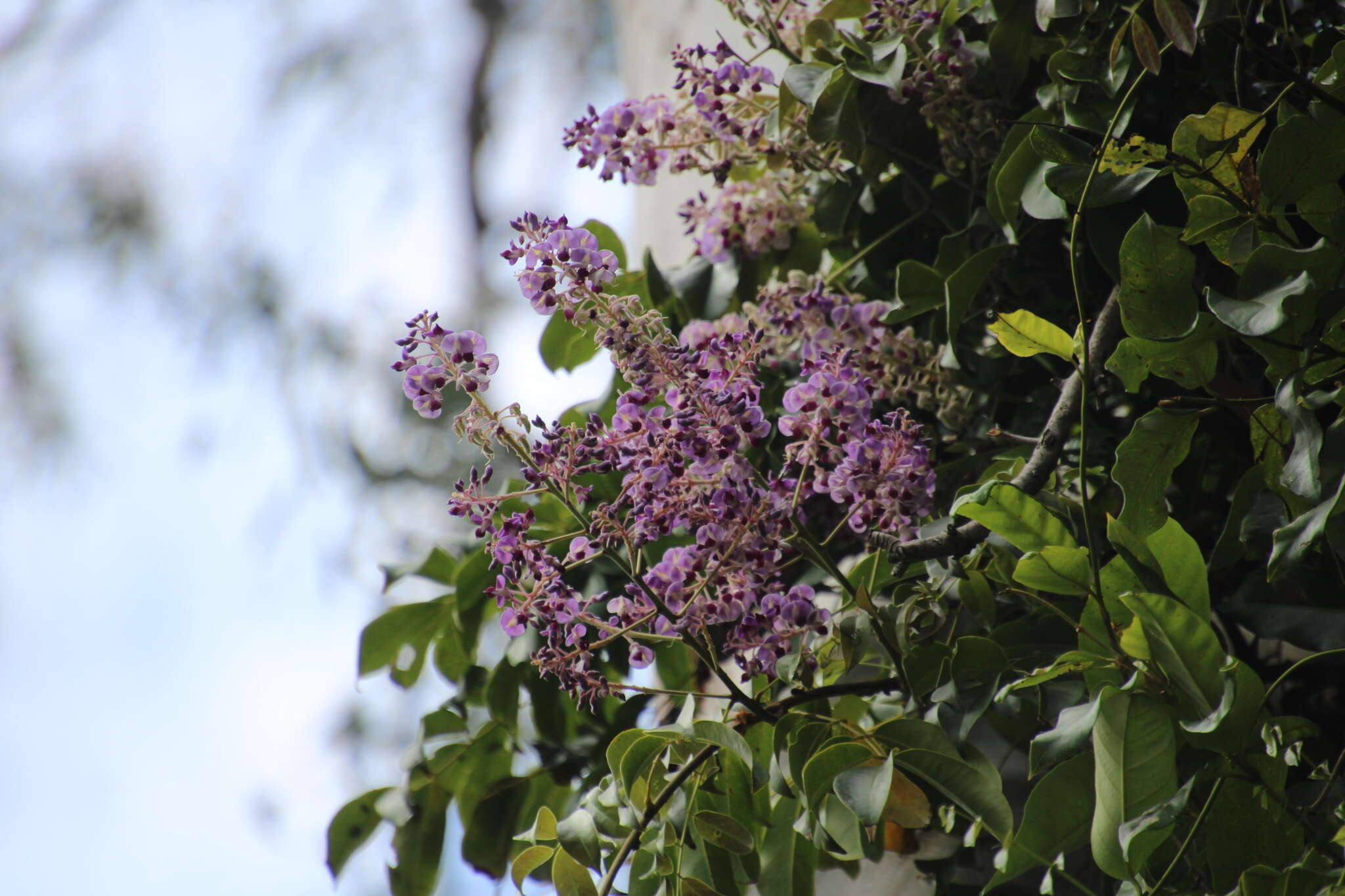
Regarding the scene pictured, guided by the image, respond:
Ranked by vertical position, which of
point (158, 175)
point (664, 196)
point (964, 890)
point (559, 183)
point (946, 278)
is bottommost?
point (964, 890)

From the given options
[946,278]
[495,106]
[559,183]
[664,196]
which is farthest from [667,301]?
[495,106]

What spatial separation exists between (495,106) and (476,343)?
2144 mm

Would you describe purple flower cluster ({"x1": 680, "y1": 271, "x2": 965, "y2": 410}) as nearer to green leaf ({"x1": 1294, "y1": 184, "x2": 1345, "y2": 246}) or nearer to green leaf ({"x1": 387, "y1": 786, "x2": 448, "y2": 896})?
green leaf ({"x1": 1294, "y1": 184, "x2": 1345, "y2": 246})

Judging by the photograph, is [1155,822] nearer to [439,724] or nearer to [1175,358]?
[1175,358]

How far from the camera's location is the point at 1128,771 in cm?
37

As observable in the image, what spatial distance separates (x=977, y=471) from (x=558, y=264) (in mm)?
310

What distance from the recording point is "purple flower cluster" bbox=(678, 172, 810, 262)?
77 cm

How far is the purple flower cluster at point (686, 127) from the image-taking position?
68 cm

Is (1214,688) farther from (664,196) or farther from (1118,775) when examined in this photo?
(664,196)

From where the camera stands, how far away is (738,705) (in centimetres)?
59

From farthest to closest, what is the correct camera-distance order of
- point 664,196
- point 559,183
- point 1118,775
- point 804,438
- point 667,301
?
point 559,183
point 664,196
point 667,301
point 804,438
point 1118,775

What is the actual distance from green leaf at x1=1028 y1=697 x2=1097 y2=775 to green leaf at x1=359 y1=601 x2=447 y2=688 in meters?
0.50

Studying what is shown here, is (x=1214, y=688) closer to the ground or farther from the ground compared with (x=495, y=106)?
closer to the ground

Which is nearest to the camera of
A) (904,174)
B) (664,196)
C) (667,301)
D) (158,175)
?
(904,174)
